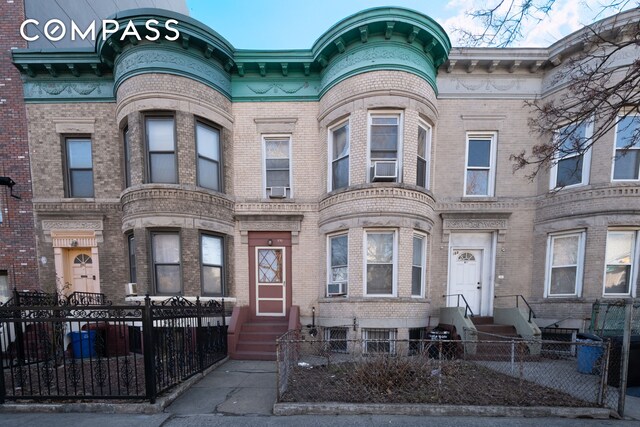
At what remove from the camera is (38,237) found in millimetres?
8016

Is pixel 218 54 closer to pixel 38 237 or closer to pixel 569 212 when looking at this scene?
pixel 38 237

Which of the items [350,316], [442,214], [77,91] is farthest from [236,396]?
[77,91]

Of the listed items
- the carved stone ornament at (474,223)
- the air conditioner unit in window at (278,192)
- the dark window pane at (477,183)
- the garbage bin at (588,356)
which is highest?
the dark window pane at (477,183)

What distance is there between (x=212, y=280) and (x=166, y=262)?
1324mm

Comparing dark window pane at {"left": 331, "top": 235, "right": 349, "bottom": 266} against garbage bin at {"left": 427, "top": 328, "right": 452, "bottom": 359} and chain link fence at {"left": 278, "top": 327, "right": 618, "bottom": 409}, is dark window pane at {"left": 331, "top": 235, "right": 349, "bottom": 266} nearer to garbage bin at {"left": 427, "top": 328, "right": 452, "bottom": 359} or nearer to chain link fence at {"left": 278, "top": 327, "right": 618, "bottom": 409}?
chain link fence at {"left": 278, "top": 327, "right": 618, "bottom": 409}

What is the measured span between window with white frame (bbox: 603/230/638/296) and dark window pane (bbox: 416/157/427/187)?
512 centimetres

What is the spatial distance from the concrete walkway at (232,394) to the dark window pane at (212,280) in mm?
2225

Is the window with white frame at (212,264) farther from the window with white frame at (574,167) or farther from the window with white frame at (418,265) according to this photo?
the window with white frame at (574,167)

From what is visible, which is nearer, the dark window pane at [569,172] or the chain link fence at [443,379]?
the chain link fence at [443,379]

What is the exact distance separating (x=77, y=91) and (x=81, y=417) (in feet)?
28.5

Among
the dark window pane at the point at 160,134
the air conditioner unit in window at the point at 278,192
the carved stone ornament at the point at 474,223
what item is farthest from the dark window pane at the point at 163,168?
the carved stone ornament at the point at 474,223

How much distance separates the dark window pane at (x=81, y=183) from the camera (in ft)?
27.0

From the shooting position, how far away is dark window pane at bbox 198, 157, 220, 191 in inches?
301

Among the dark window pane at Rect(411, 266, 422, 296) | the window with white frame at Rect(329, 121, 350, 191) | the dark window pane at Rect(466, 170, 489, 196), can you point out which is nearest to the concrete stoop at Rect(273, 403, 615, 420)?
the dark window pane at Rect(411, 266, 422, 296)
